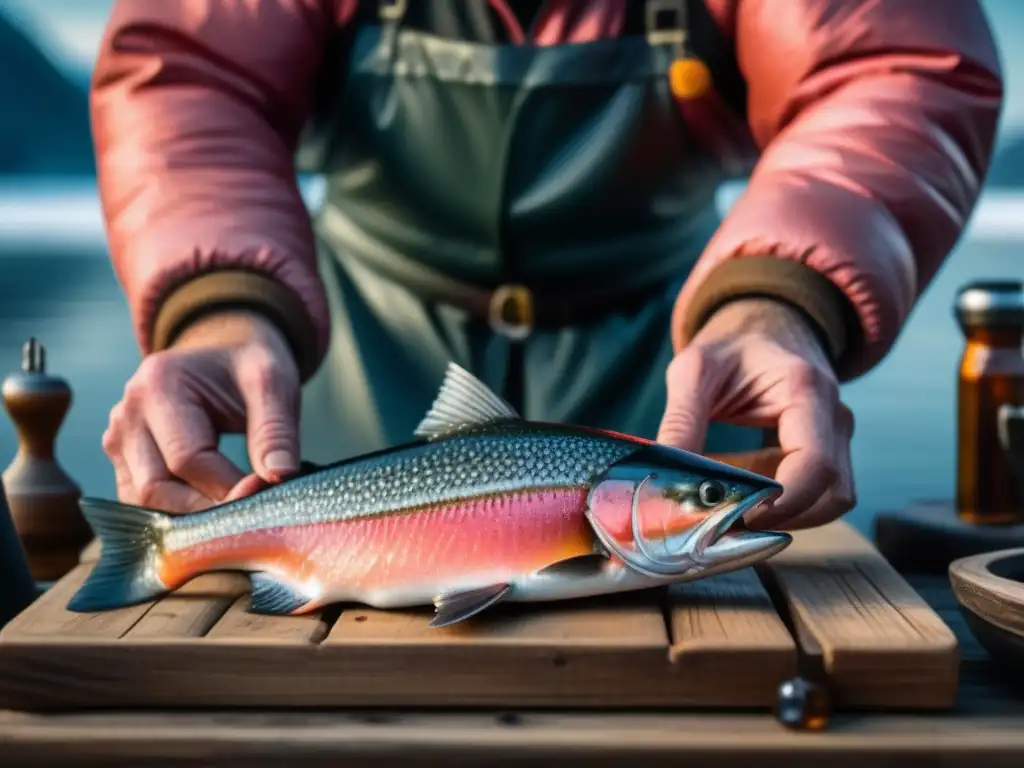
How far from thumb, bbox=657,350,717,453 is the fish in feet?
0.40

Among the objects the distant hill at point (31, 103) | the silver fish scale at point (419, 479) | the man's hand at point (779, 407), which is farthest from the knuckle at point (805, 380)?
the distant hill at point (31, 103)

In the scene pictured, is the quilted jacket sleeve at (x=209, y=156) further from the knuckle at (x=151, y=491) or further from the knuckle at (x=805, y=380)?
the knuckle at (x=805, y=380)

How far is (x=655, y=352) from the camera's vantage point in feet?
5.23

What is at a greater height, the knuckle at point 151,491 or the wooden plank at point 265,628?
the knuckle at point 151,491

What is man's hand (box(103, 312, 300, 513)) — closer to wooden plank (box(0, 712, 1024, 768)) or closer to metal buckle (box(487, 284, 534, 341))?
wooden plank (box(0, 712, 1024, 768))

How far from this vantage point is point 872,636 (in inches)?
31.3

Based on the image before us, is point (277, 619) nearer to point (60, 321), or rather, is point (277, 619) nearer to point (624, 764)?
point (624, 764)

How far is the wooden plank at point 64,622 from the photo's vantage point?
32.3 inches

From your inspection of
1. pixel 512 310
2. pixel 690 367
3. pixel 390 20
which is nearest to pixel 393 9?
pixel 390 20

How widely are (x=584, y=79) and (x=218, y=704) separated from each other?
88 cm

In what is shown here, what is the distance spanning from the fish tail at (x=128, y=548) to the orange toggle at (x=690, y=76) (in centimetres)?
80

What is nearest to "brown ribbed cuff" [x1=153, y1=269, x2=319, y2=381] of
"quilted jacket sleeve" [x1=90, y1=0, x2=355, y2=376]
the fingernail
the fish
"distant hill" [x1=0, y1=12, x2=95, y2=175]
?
"quilted jacket sleeve" [x1=90, y1=0, x2=355, y2=376]

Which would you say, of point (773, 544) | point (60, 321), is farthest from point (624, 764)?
point (60, 321)

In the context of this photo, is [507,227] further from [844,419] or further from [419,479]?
[419,479]
